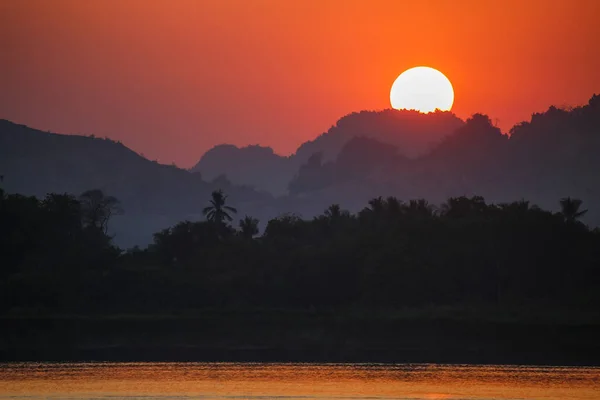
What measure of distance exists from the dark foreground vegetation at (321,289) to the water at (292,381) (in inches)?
422

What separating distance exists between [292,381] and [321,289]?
35555 mm

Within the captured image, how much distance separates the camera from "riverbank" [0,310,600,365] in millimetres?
58247

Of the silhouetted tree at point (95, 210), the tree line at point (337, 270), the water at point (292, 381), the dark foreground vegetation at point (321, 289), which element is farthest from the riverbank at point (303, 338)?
the silhouetted tree at point (95, 210)

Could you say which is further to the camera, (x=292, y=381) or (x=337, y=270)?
(x=337, y=270)

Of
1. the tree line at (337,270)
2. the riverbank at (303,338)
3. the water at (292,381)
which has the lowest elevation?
the water at (292,381)

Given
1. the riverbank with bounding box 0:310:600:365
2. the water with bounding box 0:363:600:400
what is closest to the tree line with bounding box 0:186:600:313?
the riverbank with bounding box 0:310:600:365

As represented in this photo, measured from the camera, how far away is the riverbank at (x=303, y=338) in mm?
58247

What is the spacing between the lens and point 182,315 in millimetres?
78188

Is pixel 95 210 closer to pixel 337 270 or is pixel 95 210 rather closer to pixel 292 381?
pixel 337 270

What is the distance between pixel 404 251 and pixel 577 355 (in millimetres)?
23231

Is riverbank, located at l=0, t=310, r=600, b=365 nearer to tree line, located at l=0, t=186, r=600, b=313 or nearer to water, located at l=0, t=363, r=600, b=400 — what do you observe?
tree line, located at l=0, t=186, r=600, b=313

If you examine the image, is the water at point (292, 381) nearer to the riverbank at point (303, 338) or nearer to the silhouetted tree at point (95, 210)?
the riverbank at point (303, 338)

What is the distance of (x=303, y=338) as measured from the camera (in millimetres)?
69625

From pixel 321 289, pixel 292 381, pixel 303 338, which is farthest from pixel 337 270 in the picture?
pixel 292 381
